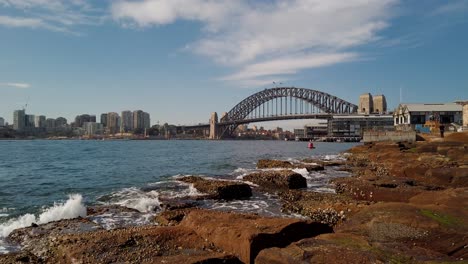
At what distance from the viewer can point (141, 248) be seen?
6562 mm

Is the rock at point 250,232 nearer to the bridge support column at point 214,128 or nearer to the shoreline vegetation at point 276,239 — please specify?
the shoreline vegetation at point 276,239

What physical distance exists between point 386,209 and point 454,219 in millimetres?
1175

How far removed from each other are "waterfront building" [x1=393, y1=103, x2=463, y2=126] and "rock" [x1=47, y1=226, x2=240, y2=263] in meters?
68.6

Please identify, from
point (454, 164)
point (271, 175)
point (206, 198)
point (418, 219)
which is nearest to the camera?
point (418, 219)

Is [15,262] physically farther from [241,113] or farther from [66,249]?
[241,113]

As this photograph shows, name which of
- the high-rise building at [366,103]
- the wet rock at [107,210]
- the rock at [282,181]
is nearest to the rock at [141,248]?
the wet rock at [107,210]

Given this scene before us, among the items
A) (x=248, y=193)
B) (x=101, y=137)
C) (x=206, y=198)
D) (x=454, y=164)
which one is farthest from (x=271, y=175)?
(x=101, y=137)

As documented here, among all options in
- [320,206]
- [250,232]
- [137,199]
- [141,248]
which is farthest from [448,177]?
[141,248]

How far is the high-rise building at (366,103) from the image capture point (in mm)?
158375

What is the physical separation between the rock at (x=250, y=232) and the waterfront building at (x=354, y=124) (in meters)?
123

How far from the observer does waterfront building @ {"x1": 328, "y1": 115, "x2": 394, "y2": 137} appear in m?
125

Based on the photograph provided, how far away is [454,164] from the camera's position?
19.7 metres

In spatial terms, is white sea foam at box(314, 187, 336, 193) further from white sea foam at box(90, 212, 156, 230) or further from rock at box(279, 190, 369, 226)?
white sea foam at box(90, 212, 156, 230)

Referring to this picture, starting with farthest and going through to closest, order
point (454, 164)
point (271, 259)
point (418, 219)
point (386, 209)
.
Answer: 1. point (454, 164)
2. point (386, 209)
3. point (418, 219)
4. point (271, 259)
